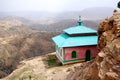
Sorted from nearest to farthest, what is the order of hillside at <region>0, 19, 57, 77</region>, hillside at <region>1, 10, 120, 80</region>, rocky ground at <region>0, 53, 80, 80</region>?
hillside at <region>1, 10, 120, 80</region>
rocky ground at <region>0, 53, 80, 80</region>
hillside at <region>0, 19, 57, 77</region>

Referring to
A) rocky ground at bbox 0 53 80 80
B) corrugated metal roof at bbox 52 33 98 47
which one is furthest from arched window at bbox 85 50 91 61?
rocky ground at bbox 0 53 80 80

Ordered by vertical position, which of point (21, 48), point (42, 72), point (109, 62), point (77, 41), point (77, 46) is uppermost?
point (109, 62)

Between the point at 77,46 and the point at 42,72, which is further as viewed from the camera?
the point at 77,46

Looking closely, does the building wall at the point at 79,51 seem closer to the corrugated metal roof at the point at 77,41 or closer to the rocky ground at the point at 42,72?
the corrugated metal roof at the point at 77,41

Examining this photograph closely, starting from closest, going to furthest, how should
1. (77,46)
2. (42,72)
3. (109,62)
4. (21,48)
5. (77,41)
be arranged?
(109,62), (42,72), (77,46), (77,41), (21,48)

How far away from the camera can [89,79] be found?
12609 mm

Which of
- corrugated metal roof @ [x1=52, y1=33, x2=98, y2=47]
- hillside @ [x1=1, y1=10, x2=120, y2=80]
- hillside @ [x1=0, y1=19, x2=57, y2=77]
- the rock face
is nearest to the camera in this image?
the rock face

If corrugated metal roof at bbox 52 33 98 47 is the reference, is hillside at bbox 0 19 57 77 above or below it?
below

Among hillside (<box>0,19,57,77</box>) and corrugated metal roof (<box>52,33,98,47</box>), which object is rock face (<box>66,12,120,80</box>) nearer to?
corrugated metal roof (<box>52,33,98,47</box>)

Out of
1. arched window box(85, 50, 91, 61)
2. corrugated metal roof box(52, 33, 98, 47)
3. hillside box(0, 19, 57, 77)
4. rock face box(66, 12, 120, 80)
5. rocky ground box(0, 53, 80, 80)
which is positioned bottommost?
hillside box(0, 19, 57, 77)

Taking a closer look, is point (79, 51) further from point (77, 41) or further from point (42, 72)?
point (42, 72)

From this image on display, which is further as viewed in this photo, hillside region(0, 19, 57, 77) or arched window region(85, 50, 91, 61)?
hillside region(0, 19, 57, 77)

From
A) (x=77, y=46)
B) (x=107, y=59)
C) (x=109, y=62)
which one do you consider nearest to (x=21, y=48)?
(x=77, y=46)

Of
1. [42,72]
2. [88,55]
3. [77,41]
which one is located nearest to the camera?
[42,72]
